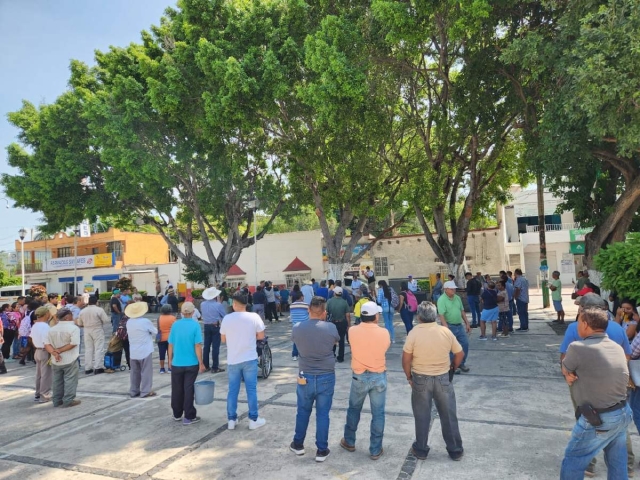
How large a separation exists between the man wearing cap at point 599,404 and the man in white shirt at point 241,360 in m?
3.47

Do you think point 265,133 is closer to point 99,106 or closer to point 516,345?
point 99,106

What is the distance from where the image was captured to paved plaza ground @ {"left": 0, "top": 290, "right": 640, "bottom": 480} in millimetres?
4457

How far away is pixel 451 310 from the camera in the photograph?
25.6 feet

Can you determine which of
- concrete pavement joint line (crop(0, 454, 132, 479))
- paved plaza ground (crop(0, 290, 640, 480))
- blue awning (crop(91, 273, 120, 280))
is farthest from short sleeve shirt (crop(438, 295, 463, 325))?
blue awning (crop(91, 273, 120, 280))

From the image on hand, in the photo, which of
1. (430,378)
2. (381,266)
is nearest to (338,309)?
(430,378)

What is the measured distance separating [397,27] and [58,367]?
10711 millimetres

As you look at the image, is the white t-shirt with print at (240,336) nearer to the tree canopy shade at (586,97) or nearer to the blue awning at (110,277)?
the tree canopy shade at (586,97)

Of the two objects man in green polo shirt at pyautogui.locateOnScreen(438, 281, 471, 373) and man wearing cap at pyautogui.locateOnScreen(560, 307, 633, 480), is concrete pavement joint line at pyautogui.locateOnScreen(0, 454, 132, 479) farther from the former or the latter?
man in green polo shirt at pyautogui.locateOnScreen(438, 281, 471, 373)

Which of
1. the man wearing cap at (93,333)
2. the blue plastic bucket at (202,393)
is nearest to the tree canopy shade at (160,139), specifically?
the man wearing cap at (93,333)

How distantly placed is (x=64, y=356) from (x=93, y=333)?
7.69 ft

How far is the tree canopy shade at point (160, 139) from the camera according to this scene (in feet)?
A: 51.4

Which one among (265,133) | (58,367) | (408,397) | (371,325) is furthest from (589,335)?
(265,133)

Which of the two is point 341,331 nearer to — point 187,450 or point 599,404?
point 187,450

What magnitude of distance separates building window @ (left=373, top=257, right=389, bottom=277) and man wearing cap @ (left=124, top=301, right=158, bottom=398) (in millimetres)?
22790
